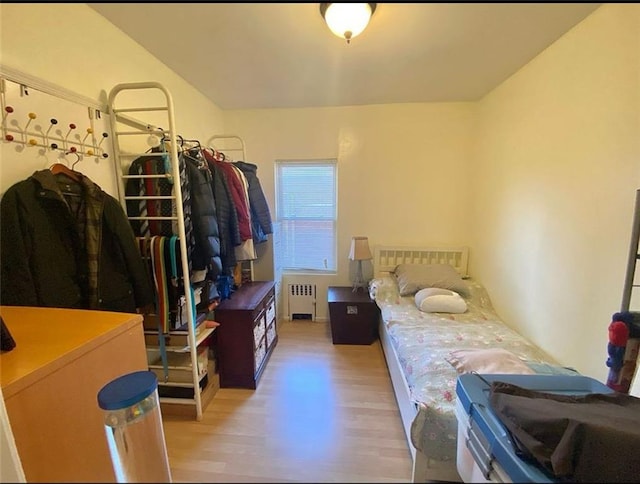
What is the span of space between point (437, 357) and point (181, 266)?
1584 mm

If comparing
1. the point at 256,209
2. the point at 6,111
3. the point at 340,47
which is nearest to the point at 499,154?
the point at 340,47

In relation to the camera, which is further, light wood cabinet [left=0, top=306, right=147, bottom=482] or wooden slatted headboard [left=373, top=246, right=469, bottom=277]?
wooden slatted headboard [left=373, top=246, right=469, bottom=277]

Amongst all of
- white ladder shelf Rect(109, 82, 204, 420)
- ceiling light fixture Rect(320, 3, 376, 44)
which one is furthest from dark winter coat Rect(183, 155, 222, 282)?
ceiling light fixture Rect(320, 3, 376, 44)

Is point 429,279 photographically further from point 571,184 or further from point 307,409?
point 307,409

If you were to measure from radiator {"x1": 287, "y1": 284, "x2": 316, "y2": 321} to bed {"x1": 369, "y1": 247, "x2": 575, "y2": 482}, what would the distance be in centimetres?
78

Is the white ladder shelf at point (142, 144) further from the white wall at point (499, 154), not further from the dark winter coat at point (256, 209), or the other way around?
the dark winter coat at point (256, 209)

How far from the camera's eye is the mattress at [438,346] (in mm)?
1239

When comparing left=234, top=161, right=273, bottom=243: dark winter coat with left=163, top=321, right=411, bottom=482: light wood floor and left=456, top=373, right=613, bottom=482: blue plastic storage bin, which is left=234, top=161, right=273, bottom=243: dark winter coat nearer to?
left=163, top=321, right=411, bottom=482: light wood floor

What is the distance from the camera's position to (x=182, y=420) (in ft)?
5.80

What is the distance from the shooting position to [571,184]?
1.68 m

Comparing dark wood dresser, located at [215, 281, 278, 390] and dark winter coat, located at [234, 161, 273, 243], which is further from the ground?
dark winter coat, located at [234, 161, 273, 243]

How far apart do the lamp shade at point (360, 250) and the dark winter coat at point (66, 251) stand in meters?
1.90

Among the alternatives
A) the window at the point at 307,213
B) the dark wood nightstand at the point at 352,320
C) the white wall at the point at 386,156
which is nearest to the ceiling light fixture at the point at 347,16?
the white wall at the point at 386,156

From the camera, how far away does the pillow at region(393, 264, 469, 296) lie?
262cm
